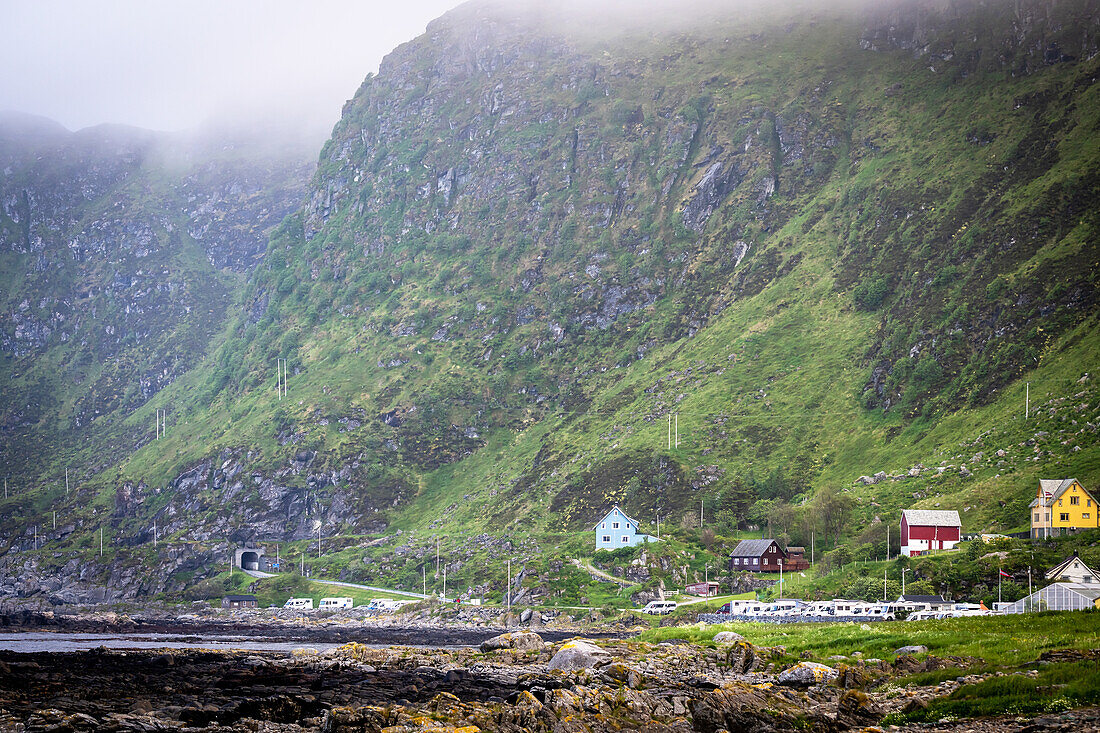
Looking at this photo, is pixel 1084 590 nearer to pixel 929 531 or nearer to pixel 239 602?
pixel 929 531

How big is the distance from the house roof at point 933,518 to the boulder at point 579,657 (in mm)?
80369

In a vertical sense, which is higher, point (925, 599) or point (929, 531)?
point (929, 531)

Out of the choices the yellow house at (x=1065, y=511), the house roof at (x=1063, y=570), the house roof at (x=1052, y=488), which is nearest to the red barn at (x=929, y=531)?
the yellow house at (x=1065, y=511)

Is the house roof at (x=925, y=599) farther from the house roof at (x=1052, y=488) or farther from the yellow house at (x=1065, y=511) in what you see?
the house roof at (x=1052, y=488)

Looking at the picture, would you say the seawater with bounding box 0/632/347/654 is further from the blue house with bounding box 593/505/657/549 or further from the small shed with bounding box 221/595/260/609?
the blue house with bounding box 593/505/657/549

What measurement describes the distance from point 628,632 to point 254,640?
138 feet

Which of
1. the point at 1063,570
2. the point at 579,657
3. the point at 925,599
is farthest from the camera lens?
the point at 925,599

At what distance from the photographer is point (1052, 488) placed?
121m

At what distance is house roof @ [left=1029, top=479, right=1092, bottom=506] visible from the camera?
385 ft

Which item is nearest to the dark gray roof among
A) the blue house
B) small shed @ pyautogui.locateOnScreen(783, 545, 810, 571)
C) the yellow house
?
the yellow house

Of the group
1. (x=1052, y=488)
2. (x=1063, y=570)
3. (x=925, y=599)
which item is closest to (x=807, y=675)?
(x=1063, y=570)

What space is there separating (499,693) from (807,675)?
638 inches

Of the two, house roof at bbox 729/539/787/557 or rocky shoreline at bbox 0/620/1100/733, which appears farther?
house roof at bbox 729/539/787/557

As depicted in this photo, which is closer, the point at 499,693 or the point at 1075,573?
the point at 499,693
